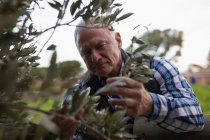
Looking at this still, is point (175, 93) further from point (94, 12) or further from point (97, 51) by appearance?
point (94, 12)

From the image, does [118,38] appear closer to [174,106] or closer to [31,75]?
[174,106]

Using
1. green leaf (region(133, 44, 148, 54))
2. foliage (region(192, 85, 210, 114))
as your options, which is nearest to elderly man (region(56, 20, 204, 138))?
→ green leaf (region(133, 44, 148, 54))

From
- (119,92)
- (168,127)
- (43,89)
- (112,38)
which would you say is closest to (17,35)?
(43,89)

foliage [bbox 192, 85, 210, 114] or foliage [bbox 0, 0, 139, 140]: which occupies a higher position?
foliage [bbox 0, 0, 139, 140]

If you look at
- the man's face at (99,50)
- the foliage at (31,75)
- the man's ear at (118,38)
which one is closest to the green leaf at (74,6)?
the foliage at (31,75)

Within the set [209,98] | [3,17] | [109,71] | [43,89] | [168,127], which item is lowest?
[209,98]

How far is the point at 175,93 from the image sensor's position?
169 cm

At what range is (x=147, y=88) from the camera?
1.75m

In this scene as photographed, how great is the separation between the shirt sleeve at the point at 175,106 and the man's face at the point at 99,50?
21 centimetres

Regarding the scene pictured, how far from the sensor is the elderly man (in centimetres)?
127

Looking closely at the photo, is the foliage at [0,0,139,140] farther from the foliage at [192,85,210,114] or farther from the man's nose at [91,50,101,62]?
the foliage at [192,85,210,114]

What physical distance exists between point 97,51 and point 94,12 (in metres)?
0.76

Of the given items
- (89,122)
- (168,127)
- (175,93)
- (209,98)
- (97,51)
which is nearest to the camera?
(89,122)

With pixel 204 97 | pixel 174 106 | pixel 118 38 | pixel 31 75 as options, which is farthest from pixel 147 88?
pixel 204 97
